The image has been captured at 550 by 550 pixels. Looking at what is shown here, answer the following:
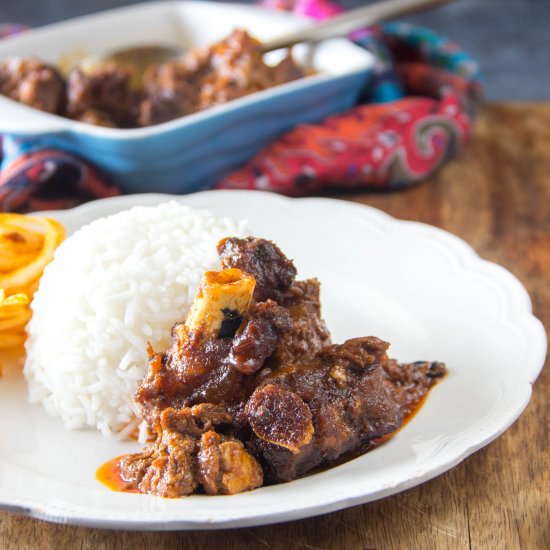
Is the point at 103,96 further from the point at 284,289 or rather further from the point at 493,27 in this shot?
the point at 493,27

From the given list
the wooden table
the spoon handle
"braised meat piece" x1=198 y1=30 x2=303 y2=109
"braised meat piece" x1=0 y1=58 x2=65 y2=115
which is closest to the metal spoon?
the spoon handle

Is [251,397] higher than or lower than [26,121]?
higher

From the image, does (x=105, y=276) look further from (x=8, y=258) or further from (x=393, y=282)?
(x=393, y=282)

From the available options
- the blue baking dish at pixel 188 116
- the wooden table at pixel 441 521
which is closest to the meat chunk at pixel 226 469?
the wooden table at pixel 441 521

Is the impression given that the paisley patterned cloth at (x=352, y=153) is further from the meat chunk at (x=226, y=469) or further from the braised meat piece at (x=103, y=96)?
the meat chunk at (x=226, y=469)

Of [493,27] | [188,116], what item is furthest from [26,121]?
[493,27]

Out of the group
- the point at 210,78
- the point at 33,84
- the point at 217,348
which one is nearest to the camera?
the point at 217,348

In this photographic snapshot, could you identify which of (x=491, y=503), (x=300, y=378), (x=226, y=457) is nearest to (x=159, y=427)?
(x=226, y=457)
